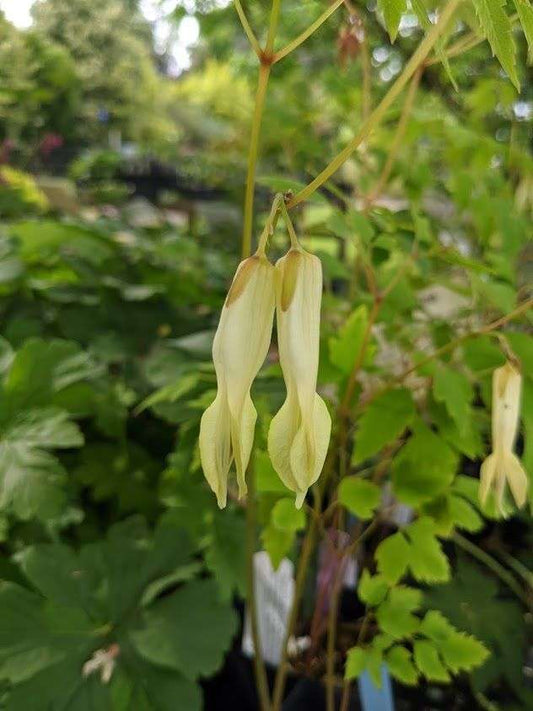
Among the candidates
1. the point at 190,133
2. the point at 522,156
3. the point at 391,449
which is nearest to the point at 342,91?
the point at 522,156

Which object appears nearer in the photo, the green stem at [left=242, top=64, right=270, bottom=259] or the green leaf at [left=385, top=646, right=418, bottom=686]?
the green stem at [left=242, top=64, right=270, bottom=259]

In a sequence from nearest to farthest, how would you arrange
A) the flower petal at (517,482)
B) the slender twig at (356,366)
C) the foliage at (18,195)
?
the flower petal at (517,482) → the slender twig at (356,366) → the foliage at (18,195)

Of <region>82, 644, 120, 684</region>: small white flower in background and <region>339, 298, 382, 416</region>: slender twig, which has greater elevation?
<region>339, 298, 382, 416</region>: slender twig

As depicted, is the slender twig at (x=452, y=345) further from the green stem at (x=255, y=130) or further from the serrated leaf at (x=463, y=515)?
the green stem at (x=255, y=130)

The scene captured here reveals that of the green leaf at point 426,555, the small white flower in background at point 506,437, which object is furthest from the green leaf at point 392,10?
the green leaf at point 426,555

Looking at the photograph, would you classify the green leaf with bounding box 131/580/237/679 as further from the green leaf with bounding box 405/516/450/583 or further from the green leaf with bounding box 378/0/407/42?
the green leaf with bounding box 378/0/407/42

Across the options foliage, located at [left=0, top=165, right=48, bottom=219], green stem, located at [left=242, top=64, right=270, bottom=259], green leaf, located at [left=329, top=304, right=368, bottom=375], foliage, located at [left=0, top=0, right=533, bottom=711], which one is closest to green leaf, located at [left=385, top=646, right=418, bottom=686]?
foliage, located at [left=0, top=0, right=533, bottom=711]
